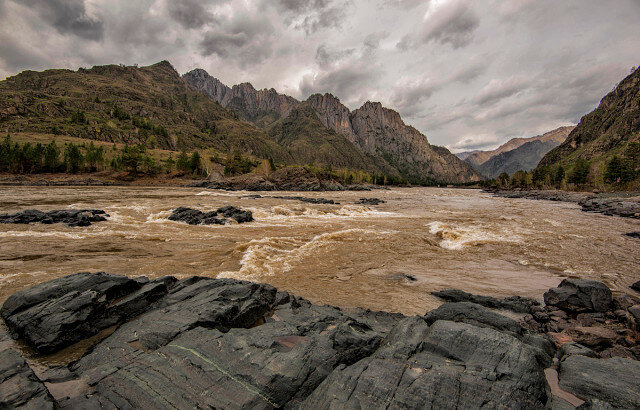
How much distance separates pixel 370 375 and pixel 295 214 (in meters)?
30.7

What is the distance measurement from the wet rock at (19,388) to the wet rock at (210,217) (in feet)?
70.8

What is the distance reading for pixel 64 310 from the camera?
6500mm

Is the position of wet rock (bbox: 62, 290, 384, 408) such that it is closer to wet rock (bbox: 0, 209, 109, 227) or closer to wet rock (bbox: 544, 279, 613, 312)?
wet rock (bbox: 544, 279, 613, 312)

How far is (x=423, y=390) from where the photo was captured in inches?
159

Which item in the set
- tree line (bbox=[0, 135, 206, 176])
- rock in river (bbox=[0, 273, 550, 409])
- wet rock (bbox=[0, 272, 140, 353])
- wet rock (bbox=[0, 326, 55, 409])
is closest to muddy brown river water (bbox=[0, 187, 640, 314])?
rock in river (bbox=[0, 273, 550, 409])

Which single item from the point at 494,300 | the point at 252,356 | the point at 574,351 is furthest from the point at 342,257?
the point at 252,356

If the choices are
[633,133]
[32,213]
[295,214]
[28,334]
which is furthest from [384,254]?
[633,133]

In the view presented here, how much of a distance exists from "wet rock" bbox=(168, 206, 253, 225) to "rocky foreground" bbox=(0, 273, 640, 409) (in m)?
17.9

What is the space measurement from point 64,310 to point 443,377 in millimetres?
9289

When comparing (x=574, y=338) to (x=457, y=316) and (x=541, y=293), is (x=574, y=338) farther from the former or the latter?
(x=541, y=293)

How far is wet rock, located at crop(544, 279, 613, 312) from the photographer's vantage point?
345 inches

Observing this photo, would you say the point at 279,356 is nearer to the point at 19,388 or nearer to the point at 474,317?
the point at 19,388

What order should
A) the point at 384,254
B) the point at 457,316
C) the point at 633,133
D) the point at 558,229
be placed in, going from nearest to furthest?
the point at 457,316 < the point at 384,254 < the point at 558,229 < the point at 633,133

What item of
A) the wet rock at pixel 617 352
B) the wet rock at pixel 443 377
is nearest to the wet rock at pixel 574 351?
the wet rock at pixel 617 352
